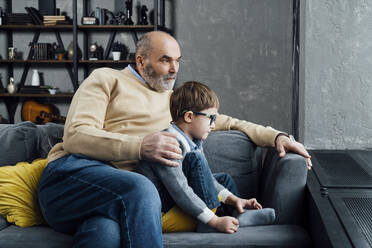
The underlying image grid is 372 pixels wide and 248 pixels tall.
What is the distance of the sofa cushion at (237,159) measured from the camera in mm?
2076

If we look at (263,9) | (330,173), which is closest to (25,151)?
(330,173)

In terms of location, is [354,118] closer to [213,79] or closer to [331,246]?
[331,246]

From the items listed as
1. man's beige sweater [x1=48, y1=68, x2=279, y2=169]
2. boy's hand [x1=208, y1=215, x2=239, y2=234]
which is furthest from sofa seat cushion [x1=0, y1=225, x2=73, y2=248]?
boy's hand [x1=208, y1=215, x2=239, y2=234]

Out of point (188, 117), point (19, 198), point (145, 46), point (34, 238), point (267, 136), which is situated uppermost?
point (145, 46)

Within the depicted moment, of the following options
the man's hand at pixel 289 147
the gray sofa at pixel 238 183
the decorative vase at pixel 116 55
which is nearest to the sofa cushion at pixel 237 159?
the gray sofa at pixel 238 183

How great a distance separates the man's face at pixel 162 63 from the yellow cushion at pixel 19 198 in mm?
682

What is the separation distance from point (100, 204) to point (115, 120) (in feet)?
1.63

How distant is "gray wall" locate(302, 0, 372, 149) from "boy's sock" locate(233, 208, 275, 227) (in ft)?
3.00

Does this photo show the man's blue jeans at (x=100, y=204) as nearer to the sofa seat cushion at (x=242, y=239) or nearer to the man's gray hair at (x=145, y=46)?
the sofa seat cushion at (x=242, y=239)

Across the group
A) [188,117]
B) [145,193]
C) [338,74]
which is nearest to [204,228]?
[145,193]

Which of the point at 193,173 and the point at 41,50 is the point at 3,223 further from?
the point at 41,50

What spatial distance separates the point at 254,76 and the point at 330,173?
345 centimetres

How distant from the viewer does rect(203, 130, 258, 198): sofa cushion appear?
208 centimetres

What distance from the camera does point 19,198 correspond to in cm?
175
